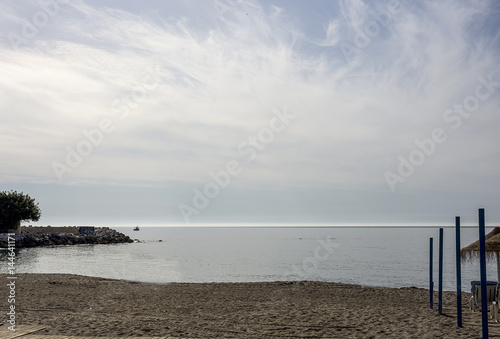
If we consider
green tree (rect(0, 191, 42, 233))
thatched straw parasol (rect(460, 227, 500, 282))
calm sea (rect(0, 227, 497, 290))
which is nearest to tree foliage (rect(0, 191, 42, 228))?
green tree (rect(0, 191, 42, 233))

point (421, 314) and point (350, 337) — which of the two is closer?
point (350, 337)

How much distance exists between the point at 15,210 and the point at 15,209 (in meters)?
0.18

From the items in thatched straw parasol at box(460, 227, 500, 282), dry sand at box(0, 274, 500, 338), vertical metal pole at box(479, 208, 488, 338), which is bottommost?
dry sand at box(0, 274, 500, 338)

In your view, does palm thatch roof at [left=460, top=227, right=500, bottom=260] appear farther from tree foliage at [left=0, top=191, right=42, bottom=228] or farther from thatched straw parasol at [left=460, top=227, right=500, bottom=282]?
tree foliage at [left=0, top=191, right=42, bottom=228]

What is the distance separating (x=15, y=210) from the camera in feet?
262

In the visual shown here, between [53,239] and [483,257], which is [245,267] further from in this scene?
[53,239]

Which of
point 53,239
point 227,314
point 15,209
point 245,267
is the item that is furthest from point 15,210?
point 227,314

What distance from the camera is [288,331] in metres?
10.2

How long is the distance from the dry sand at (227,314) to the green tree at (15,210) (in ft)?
224

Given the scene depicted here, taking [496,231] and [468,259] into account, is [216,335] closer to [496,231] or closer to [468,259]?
[468,259]

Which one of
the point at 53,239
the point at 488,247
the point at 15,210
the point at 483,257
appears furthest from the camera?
the point at 53,239

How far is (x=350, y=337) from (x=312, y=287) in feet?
41.2

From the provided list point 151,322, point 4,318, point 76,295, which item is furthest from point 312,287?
point 4,318

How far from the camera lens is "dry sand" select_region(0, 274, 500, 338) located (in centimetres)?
1004
